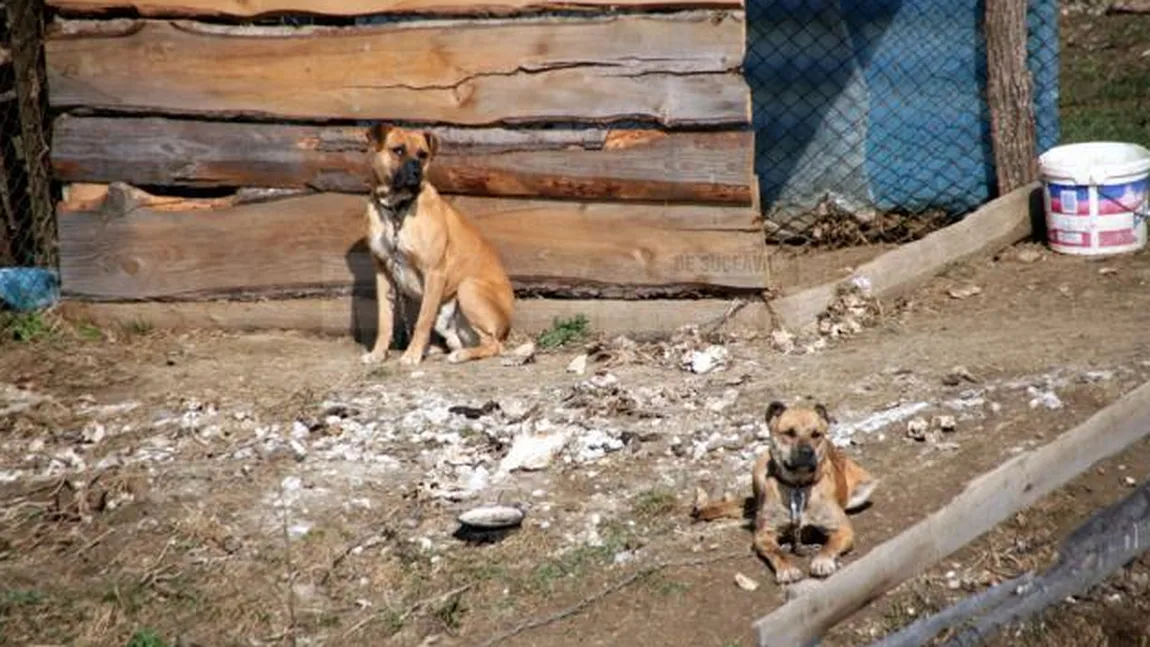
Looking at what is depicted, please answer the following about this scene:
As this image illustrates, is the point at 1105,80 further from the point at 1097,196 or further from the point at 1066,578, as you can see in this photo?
the point at 1066,578

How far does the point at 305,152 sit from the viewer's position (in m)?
8.98

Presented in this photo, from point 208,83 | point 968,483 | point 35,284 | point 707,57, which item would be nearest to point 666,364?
point 707,57

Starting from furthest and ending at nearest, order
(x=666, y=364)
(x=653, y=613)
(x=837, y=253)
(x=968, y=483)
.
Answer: (x=837, y=253), (x=666, y=364), (x=968, y=483), (x=653, y=613)

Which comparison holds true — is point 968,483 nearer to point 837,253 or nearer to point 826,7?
point 837,253

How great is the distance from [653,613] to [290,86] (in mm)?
3946

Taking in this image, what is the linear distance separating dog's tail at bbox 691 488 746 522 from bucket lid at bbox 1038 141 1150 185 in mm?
3409

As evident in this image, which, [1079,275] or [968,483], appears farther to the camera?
[1079,275]

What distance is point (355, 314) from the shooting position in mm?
9258

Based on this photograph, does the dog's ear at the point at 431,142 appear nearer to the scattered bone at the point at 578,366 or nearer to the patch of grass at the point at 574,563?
the scattered bone at the point at 578,366

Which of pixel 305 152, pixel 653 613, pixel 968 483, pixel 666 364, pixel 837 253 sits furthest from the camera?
pixel 837 253

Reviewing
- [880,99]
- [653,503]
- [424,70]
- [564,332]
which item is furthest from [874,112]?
[653,503]

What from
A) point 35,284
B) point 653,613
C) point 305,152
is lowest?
point 653,613

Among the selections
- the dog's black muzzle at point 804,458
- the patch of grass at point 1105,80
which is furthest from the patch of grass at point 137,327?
the patch of grass at point 1105,80

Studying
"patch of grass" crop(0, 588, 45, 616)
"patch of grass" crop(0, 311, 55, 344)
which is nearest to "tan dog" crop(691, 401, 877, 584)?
"patch of grass" crop(0, 588, 45, 616)
